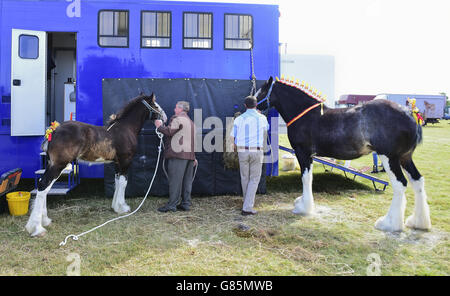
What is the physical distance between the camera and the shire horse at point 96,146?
4.74 m

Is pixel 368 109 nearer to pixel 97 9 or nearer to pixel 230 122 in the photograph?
pixel 230 122

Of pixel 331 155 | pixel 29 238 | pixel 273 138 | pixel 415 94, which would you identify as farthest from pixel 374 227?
pixel 415 94

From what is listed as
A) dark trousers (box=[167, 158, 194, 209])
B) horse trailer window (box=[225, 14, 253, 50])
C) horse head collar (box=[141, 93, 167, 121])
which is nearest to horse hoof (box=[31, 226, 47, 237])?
dark trousers (box=[167, 158, 194, 209])

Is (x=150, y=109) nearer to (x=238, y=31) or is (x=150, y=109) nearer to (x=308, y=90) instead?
(x=238, y=31)

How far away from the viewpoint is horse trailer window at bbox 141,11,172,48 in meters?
6.70

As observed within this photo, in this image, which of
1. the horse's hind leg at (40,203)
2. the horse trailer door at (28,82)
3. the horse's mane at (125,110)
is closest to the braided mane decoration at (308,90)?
the horse's mane at (125,110)

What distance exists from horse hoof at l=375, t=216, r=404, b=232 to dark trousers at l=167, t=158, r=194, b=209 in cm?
316

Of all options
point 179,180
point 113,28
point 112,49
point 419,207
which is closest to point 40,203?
point 179,180

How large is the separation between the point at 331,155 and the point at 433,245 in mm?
1925

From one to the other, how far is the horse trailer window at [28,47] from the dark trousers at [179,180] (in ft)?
11.6

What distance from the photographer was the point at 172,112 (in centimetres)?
671

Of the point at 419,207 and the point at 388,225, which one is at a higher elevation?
the point at 419,207

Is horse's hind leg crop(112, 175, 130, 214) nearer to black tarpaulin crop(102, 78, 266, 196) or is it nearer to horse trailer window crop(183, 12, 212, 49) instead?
black tarpaulin crop(102, 78, 266, 196)

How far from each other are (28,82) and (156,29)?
2735mm
